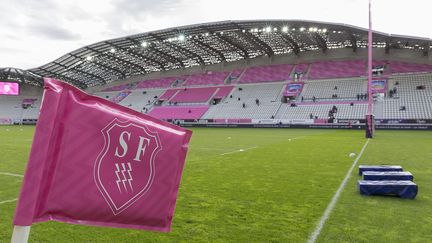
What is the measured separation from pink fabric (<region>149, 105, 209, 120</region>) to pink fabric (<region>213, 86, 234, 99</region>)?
127 inches

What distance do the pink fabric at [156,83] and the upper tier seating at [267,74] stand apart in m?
15.4

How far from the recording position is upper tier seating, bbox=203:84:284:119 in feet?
158

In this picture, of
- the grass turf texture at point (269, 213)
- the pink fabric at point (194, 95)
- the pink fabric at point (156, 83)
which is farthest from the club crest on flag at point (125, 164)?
the pink fabric at point (156, 83)

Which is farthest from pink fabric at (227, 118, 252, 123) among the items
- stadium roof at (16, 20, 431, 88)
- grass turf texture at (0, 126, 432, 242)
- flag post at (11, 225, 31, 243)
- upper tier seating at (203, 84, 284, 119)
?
flag post at (11, 225, 31, 243)

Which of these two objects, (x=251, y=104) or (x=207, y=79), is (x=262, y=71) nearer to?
(x=251, y=104)

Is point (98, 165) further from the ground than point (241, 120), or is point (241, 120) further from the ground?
point (98, 165)

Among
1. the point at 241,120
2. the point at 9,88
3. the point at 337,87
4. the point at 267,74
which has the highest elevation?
the point at 267,74

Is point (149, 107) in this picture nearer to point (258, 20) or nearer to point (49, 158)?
point (258, 20)

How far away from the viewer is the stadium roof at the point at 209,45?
40.9m

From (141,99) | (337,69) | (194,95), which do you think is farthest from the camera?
(141,99)

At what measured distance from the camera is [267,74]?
55.8m

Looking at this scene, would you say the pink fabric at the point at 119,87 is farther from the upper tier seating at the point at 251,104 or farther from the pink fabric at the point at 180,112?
the upper tier seating at the point at 251,104

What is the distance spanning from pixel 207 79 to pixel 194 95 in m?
4.63

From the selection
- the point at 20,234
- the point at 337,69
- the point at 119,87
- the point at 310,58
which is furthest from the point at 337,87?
the point at 20,234
